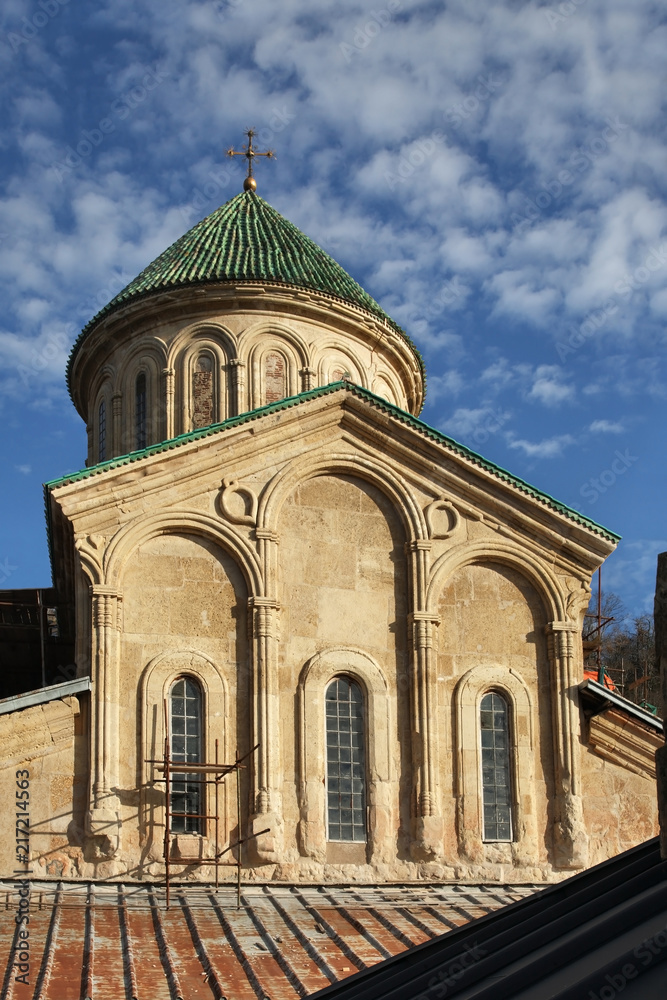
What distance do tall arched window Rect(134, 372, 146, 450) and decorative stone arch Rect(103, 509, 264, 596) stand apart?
6119mm

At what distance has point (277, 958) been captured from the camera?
1259 centimetres

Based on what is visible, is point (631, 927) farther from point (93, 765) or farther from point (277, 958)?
point (93, 765)

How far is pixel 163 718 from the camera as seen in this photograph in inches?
643

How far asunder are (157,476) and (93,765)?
160 inches

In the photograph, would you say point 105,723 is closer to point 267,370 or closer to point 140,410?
point 140,410

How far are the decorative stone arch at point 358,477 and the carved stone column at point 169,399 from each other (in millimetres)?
5323

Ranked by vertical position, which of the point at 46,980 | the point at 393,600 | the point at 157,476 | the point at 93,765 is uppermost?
the point at 157,476

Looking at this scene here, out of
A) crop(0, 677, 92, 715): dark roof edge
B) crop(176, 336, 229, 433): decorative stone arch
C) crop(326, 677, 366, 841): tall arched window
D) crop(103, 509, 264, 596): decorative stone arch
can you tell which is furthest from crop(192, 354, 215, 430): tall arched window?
crop(0, 677, 92, 715): dark roof edge

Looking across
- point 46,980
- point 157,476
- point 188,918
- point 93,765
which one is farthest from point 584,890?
point 157,476

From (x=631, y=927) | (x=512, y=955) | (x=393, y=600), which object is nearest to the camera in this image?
(x=631, y=927)

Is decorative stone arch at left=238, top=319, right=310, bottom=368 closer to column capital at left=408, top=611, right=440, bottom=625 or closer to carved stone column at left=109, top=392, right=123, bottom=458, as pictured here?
carved stone column at left=109, top=392, right=123, bottom=458

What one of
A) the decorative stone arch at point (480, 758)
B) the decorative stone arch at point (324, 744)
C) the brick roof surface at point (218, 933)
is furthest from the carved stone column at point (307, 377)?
the brick roof surface at point (218, 933)

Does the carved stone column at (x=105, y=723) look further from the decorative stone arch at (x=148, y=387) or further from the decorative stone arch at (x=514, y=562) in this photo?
the decorative stone arch at (x=148, y=387)

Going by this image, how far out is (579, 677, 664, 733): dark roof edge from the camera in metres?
17.3
